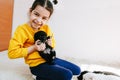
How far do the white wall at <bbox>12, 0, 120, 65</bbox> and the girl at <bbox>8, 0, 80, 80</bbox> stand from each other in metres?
0.73

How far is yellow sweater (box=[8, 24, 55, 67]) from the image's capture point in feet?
3.09

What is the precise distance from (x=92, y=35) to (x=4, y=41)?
74cm

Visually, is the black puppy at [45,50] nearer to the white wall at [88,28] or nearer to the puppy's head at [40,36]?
the puppy's head at [40,36]

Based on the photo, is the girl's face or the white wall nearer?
the girl's face

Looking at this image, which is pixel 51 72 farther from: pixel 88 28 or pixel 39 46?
pixel 88 28

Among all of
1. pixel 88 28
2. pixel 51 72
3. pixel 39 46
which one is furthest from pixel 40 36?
pixel 88 28

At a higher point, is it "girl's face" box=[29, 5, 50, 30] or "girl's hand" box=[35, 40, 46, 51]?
"girl's face" box=[29, 5, 50, 30]

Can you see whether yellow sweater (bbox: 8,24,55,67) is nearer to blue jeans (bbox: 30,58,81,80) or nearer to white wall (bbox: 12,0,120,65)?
blue jeans (bbox: 30,58,81,80)

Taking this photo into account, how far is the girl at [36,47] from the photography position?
95cm

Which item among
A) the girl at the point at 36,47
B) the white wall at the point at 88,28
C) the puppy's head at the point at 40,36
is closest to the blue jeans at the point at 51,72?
the girl at the point at 36,47

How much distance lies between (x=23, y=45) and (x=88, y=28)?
0.86 meters

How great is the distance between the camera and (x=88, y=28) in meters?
1.75

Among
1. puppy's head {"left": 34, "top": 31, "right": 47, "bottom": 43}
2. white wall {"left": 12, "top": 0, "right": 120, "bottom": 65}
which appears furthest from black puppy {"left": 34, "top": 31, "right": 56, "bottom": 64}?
white wall {"left": 12, "top": 0, "right": 120, "bottom": 65}

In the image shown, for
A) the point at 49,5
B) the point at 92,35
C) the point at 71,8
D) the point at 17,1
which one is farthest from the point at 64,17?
the point at 49,5
